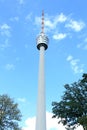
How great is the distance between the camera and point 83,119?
42156mm

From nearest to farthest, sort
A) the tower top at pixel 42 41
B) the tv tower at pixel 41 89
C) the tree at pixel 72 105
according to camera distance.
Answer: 1. the tree at pixel 72 105
2. the tv tower at pixel 41 89
3. the tower top at pixel 42 41

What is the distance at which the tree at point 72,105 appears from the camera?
59688 mm

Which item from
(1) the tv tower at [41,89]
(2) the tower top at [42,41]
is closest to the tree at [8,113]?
(1) the tv tower at [41,89]

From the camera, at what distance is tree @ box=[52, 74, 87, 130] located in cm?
5969

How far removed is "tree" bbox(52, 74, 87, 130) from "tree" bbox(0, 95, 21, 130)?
8143 mm

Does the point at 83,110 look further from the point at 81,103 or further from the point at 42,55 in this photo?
the point at 42,55

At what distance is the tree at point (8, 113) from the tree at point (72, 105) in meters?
8.14

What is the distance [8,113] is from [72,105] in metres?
14.1

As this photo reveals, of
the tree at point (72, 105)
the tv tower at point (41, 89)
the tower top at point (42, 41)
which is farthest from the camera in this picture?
the tower top at point (42, 41)

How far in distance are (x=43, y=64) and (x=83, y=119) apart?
38.4 meters

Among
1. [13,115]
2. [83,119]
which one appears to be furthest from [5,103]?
[83,119]

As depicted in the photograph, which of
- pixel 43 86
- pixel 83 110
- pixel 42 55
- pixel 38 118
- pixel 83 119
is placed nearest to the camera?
pixel 83 119

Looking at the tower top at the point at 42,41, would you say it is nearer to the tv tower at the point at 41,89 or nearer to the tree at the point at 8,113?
the tv tower at the point at 41,89

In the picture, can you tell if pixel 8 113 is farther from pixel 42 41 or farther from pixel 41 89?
pixel 42 41
